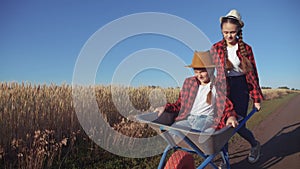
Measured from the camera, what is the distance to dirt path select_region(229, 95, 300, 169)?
150 inches

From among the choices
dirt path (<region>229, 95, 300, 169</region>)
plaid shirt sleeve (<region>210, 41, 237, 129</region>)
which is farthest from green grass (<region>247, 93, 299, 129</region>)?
plaid shirt sleeve (<region>210, 41, 237, 129</region>)

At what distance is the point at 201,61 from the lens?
277cm

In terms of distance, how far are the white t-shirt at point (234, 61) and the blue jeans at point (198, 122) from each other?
2.70ft

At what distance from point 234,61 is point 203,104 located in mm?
754

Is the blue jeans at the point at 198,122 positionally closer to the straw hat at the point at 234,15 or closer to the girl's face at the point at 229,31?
the girl's face at the point at 229,31

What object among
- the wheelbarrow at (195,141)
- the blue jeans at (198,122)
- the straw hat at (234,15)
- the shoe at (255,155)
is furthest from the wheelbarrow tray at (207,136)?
the shoe at (255,155)

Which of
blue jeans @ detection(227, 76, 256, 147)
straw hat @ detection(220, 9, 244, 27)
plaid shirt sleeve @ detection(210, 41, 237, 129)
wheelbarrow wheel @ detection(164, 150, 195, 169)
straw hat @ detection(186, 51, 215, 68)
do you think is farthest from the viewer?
blue jeans @ detection(227, 76, 256, 147)

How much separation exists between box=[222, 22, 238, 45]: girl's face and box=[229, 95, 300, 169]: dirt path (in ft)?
6.36

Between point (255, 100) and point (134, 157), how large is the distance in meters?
2.07

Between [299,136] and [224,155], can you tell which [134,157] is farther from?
[299,136]

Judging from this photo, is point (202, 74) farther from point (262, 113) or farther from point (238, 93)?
point (262, 113)

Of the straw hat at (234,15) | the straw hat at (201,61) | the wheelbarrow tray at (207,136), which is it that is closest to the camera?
the wheelbarrow tray at (207,136)

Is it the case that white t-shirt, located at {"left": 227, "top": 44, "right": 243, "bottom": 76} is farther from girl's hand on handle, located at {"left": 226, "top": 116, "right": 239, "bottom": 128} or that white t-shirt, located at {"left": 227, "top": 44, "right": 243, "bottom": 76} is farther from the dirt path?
the dirt path

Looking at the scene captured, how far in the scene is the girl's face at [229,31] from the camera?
3.06 meters
